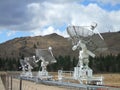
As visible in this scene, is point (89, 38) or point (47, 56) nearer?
point (89, 38)

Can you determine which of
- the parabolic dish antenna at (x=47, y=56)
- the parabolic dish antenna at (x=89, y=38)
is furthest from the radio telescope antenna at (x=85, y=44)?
the parabolic dish antenna at (x=47, y=56)

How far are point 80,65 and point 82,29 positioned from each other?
4.37m

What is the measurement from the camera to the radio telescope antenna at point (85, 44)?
146ft

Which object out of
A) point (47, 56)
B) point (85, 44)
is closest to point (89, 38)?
point (85, 44)

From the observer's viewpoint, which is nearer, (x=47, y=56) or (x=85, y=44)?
(x=85, y=44)

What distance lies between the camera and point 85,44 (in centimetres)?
4606

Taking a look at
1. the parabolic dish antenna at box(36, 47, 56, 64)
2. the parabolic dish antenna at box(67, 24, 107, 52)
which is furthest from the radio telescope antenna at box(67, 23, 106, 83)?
the parabolic dish antenna at box(36, 47, 56, 64)

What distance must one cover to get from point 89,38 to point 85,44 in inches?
31.4

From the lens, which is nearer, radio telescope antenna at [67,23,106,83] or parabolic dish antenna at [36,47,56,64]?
radio telescope antenna at [67,23,106,83]

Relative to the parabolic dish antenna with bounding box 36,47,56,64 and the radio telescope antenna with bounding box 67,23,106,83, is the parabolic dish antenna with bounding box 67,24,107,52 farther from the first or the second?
the parabolic dish antenna with bounding box 36,47,56,64

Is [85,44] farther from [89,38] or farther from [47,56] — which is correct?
[47,56]

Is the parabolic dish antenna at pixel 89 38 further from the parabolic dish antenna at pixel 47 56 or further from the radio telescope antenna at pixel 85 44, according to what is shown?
the parabolic dish antenna at pixel 47 56

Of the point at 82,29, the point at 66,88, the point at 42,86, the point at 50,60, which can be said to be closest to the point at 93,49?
the point at 82,29

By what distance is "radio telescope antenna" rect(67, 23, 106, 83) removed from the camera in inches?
1753
